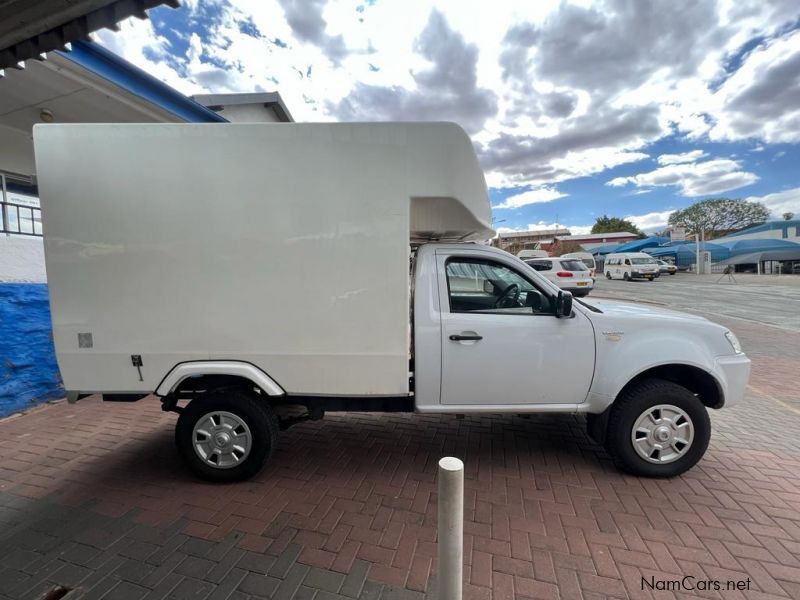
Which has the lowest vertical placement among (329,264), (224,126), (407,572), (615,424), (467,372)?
(407,572)

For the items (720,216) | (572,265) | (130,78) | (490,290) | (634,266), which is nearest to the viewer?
(490,290)

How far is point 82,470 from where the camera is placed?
367 cm

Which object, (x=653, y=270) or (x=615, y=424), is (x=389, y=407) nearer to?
(x=615, y=424)

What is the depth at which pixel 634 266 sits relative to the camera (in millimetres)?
29109

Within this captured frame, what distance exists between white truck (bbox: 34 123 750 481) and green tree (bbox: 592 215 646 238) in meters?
88.5

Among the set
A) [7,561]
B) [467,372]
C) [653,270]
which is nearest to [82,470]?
[7,561]

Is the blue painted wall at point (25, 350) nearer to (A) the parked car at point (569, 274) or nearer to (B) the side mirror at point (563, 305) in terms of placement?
(B) the side mirror at point (563, 305)

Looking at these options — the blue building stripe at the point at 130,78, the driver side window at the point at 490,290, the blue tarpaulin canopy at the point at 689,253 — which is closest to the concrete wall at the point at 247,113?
the blue building stripe at the point at 130,78

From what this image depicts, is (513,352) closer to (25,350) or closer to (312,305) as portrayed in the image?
(312,305)

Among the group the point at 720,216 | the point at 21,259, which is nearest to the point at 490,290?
the point at 21,259

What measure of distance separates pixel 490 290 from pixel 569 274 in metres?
14.6

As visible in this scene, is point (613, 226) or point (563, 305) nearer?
point (563, 305)

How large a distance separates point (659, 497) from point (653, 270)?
1198 inches

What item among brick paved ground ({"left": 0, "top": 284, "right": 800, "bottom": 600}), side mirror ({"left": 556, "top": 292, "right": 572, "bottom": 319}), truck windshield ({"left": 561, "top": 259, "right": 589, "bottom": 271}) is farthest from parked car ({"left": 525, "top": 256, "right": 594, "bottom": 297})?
side mirror ({"left": 556, "top": 292, "right": 572, "bottom": 319})
